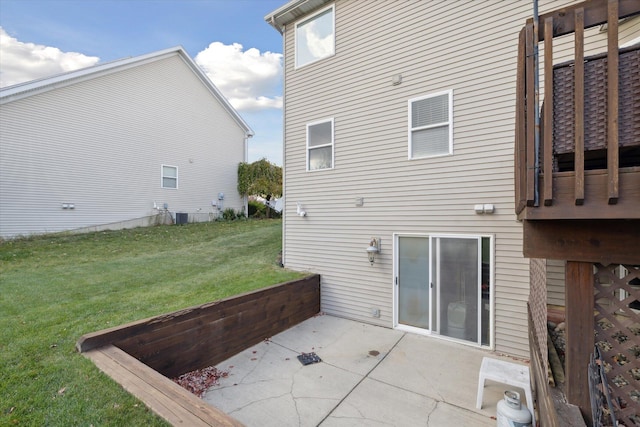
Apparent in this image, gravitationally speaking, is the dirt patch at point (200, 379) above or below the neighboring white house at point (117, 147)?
below

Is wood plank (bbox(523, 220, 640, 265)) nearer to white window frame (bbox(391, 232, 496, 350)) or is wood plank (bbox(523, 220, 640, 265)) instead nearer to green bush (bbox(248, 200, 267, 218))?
white window frame (bbox(391, 232, 496, 350))

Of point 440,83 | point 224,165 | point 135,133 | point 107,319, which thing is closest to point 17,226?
point 135,133

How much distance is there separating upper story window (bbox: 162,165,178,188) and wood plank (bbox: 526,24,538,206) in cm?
1413

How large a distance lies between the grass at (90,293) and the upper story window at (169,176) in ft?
9.15

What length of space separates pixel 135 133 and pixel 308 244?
10.2m

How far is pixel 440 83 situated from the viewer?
16.6ft

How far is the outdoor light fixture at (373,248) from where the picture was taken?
18.4 feet

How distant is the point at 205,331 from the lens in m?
4.13

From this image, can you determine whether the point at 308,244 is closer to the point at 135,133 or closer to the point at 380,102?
the point at 380,102

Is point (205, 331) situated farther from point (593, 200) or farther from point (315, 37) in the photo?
point (315, 37)

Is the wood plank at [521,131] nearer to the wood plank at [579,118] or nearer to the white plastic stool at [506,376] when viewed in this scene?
the wood plank at [579,118]

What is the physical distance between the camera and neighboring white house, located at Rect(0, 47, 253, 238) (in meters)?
9.77

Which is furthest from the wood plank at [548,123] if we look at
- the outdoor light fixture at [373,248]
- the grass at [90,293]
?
the outdoor light fixture at [373,248]

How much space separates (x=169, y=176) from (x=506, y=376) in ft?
46.1
